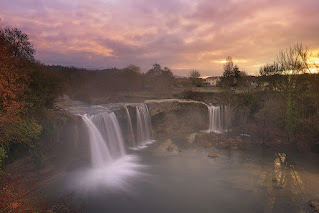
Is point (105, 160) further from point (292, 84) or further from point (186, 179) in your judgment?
point (292, 84)

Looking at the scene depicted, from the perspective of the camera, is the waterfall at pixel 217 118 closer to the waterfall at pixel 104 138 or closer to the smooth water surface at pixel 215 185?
the smooth water surface at pixel 215 185

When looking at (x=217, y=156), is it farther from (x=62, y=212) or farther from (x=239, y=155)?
(x=62, y=212)

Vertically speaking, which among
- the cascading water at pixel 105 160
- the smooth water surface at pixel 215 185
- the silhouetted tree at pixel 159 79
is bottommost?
the smooth water surface at pixel 215 185

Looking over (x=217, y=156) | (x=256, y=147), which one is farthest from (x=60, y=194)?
(x=256, y=147)

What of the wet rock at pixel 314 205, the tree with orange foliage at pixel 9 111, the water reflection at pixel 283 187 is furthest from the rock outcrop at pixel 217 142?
the tree with orange foliage at pixel 9 111

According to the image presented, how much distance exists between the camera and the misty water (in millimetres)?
11812

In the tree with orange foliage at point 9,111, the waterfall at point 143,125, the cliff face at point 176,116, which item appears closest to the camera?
the tree with orange foliage at point 9,111

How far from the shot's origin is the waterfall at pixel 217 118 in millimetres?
32062

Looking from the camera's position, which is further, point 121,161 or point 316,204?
point 121,161

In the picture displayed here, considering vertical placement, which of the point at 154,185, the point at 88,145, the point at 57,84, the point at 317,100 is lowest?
the point at 154,185

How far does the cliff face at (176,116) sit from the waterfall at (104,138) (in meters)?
7.97

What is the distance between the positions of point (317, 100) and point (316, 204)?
14545mm

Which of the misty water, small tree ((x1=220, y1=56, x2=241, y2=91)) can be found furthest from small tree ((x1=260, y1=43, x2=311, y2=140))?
small tree ((x1=220, y1=56, x2=241, y2=91))

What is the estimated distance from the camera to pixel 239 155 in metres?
20.0
